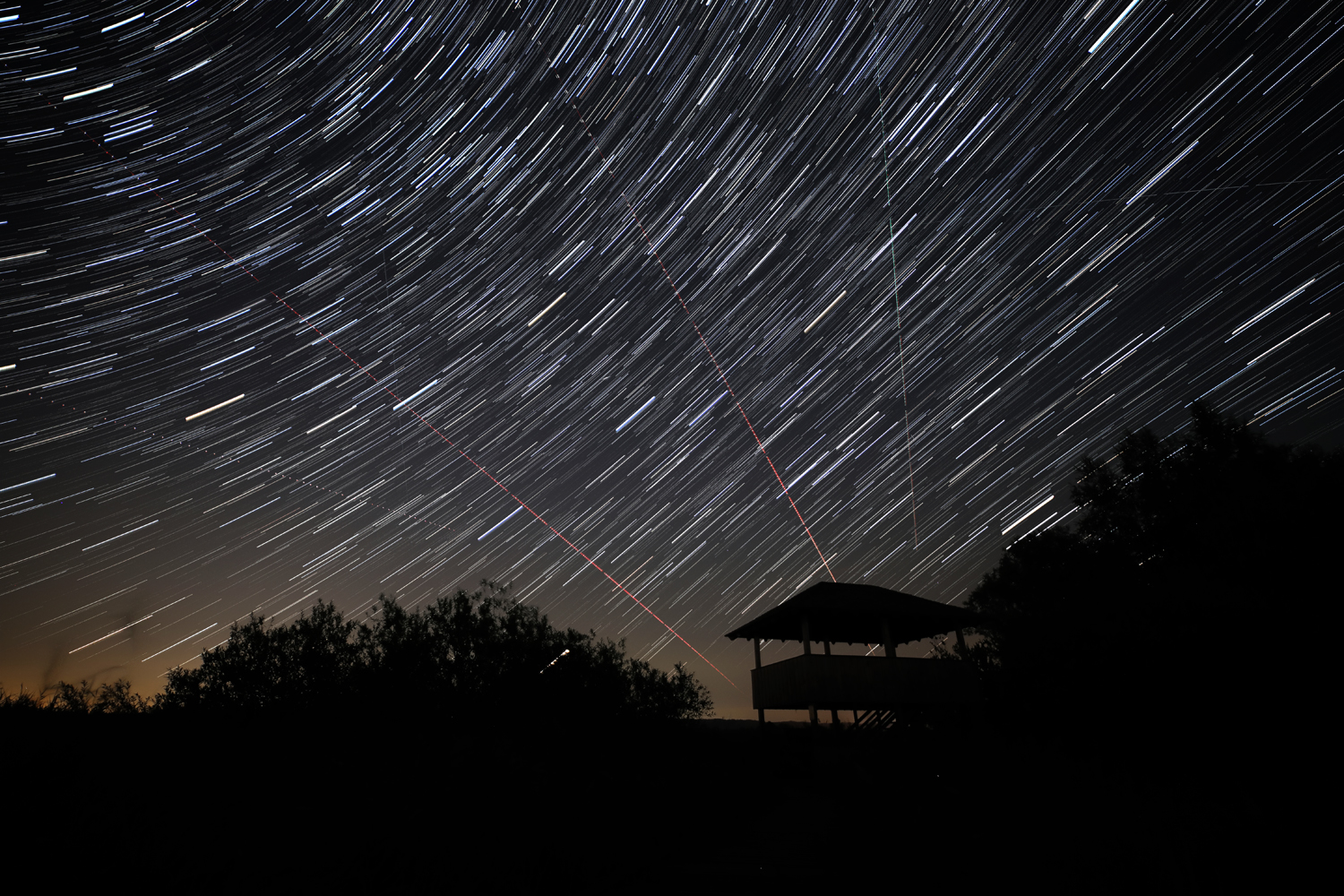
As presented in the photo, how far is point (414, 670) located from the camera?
16594 mm

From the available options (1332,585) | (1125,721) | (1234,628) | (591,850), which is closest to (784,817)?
(591,850)

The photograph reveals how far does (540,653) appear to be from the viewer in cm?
1842

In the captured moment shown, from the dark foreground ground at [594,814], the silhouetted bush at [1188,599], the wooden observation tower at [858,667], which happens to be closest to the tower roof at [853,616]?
the wooden observation tower at [858,667]

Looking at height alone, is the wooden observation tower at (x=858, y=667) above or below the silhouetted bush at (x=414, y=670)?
below

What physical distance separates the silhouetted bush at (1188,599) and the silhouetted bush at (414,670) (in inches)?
430

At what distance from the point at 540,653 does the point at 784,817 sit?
10763 millimetres

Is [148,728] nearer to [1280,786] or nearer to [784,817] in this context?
[784,817]

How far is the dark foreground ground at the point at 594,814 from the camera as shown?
20.2ft

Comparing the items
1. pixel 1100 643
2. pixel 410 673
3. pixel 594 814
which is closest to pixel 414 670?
pixel 410 673

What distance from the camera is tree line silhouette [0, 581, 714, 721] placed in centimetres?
1555

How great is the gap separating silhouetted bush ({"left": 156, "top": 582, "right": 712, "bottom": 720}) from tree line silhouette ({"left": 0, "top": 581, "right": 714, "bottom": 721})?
3cm

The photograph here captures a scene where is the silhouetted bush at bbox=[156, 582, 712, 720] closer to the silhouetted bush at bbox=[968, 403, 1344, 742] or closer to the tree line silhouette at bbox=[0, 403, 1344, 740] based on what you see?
the tree line silhouette at bbox=[0, 403, 1344, 740]

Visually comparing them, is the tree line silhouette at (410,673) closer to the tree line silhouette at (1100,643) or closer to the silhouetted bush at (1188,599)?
the tree line silhouette at (1100,643)

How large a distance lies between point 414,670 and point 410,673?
0.19 metres
